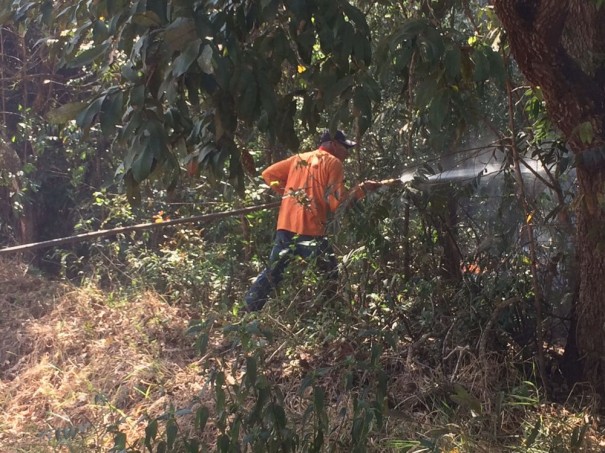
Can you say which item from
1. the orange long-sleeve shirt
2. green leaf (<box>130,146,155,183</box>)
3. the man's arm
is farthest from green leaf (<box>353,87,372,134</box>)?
the man's arm

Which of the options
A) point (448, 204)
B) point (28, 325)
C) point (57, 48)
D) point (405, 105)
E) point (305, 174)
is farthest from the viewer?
point (28, 325)

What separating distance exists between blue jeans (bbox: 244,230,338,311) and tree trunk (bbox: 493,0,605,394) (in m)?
1.64

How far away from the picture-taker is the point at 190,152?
354cm

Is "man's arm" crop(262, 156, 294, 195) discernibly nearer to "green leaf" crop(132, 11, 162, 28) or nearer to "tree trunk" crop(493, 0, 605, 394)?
"tree trunk" crop(493, 0, 605, 394)

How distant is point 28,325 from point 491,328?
332 centimetres

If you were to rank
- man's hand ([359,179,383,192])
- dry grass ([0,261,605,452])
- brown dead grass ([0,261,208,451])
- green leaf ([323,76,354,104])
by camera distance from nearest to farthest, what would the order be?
green leaf ([323,76,354,104]), dry grass ([0,261,605,452]), man's hand ([359,179,383,192]), brown dead grass ([0,261,208,451])

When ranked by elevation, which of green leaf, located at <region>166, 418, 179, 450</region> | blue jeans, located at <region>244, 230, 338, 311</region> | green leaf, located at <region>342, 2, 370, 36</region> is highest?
green leaf, located at <region>342, 2, 370, 36</region>

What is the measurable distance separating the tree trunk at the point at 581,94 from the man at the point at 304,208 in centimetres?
160

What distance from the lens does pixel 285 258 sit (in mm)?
5652

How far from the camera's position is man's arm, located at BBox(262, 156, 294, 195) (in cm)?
581

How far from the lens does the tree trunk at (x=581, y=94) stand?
363 cm

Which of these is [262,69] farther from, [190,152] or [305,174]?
[305,174]

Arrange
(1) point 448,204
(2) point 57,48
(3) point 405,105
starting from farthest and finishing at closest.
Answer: (3) point 405,105 → (1) point 448,204 → (2) point 57,48

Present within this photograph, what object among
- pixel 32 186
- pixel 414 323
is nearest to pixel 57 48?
pixel 414 323
